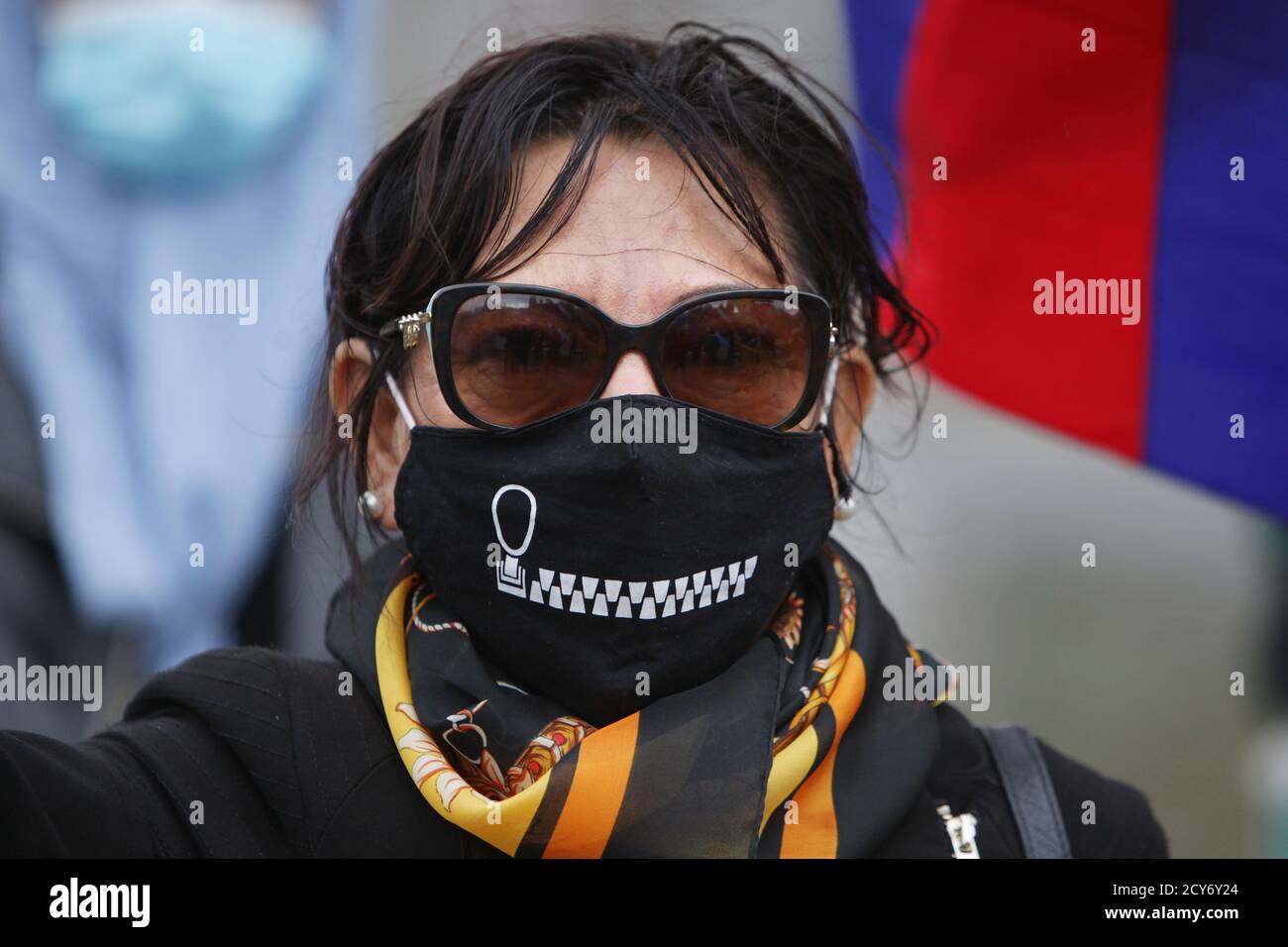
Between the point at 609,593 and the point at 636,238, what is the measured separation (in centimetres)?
49

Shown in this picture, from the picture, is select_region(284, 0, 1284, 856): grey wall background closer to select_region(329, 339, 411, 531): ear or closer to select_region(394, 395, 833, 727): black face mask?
select_region(329, 339, 411, 531): ear

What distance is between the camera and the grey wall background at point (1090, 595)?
13.2ft

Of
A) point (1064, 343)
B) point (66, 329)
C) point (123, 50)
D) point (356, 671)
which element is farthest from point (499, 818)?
point (123, 50)

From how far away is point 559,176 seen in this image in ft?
5.61

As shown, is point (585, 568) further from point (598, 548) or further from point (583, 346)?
point (583, 346)

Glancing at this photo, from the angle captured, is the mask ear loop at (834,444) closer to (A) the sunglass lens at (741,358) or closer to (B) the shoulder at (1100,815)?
(A) the sunglass lens at (741,358)

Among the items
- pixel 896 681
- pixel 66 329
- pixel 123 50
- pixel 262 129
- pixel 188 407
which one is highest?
pixel 123 50

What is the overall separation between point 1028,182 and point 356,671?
179 cm

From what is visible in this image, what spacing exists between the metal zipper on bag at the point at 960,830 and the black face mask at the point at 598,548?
16.1 inches

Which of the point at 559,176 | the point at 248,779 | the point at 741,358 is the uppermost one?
the point at 559,176

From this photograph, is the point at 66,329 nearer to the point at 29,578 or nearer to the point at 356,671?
the point at 29,578

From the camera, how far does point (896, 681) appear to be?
1.88 m

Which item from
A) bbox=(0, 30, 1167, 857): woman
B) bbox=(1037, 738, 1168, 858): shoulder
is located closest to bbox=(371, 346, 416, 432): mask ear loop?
bbox=(0, 30, 1167, 857): woman

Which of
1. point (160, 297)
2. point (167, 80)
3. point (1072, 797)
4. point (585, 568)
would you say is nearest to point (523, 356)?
point (585, 568)
